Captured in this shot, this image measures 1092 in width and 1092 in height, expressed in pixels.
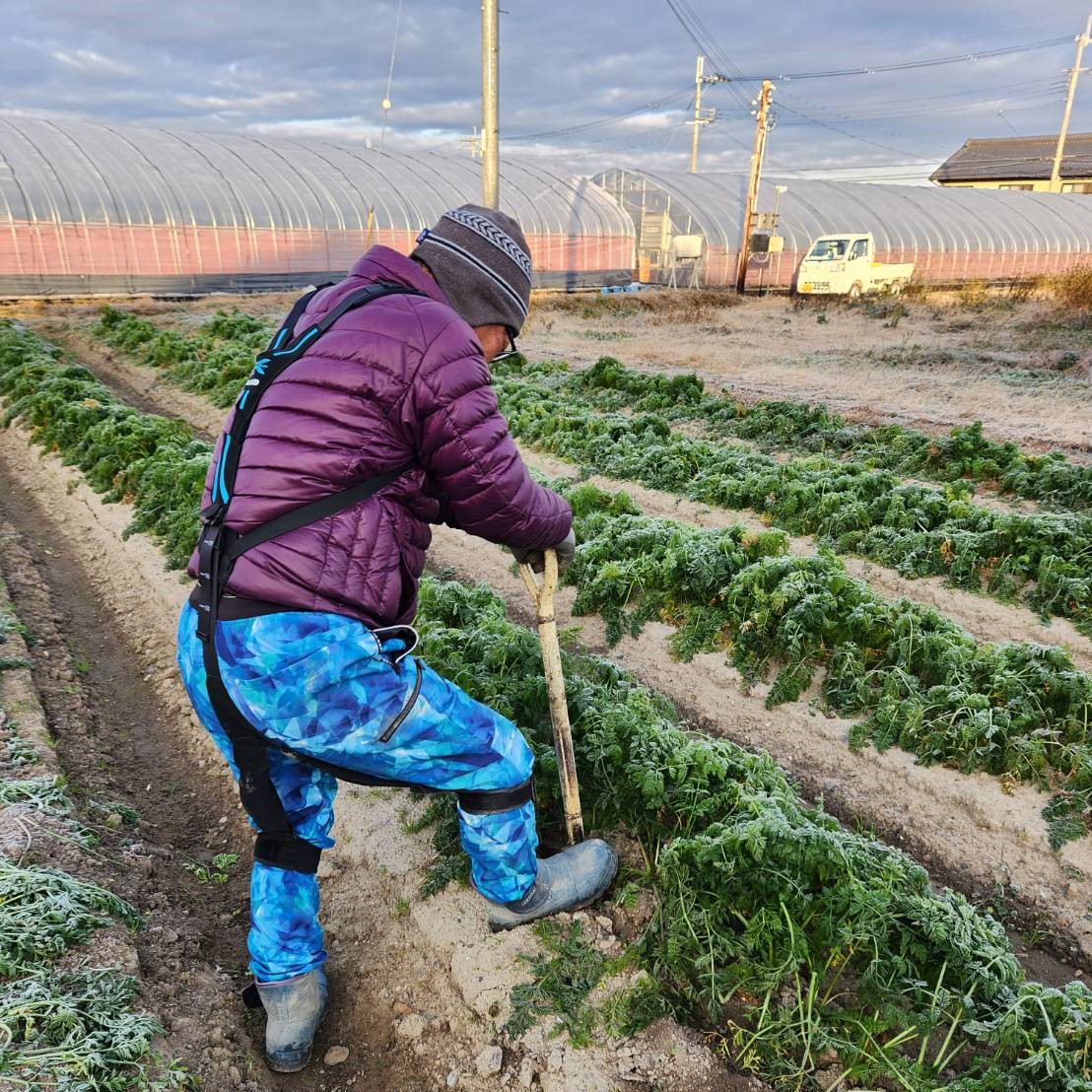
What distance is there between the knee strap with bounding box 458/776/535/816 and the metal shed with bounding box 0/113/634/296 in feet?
77.6

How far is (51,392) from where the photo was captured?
33.2ft

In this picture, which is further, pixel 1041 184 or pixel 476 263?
pixel 1041 184

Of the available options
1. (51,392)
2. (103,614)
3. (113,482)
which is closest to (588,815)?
(103,614)

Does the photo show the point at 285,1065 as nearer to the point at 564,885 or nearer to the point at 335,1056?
the point at 335,1056

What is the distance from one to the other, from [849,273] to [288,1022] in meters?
27.5

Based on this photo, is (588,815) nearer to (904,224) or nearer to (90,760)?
(90,760)

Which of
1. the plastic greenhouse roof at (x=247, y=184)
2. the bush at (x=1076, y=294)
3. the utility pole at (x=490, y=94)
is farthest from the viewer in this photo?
the plastic greenhouse roof at (x=247, y=184)

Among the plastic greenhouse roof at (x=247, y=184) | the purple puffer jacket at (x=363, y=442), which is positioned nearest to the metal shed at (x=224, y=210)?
the plastic greenhouse roof at (x=247, y=184)

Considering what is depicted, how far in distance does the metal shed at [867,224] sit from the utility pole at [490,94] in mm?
16176

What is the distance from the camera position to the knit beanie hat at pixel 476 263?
2.42m

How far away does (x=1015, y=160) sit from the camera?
57.6m

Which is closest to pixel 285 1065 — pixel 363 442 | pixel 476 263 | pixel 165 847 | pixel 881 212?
pixel 165 847

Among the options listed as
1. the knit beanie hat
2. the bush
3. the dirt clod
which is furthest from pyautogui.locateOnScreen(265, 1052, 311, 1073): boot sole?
the bush

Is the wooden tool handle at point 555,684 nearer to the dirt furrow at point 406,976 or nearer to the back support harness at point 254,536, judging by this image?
the dirt furrow at point 406,976
